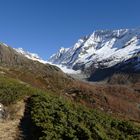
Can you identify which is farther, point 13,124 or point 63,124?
point 13,124

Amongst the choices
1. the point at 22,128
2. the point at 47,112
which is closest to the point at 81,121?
the point at 47,112

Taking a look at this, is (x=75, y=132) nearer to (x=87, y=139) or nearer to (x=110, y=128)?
(x=87, y=139)

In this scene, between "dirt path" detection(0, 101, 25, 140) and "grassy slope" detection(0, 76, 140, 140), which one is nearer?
"grassy slope" detection(0, 76, 140, 140)

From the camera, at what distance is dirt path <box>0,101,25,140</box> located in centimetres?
2067

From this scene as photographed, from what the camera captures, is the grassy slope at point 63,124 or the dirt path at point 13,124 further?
the dirt path at point 13,124

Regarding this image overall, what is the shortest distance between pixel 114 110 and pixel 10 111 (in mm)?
32136

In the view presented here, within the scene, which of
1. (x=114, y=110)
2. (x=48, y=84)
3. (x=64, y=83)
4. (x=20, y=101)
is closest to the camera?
(x=20, y=101)

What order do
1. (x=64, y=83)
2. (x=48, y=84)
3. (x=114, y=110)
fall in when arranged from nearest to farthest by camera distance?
(x=114, y=110), (x=48, y=84), (x=64, y=83)

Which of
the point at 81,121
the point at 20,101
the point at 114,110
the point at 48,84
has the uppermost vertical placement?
the point at 48,84

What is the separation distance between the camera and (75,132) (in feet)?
67.5

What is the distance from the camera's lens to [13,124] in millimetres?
23219

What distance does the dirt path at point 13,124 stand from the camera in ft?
67.8

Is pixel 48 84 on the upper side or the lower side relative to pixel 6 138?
upper

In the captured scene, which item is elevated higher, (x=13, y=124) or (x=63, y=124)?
(x=13, y=124)
